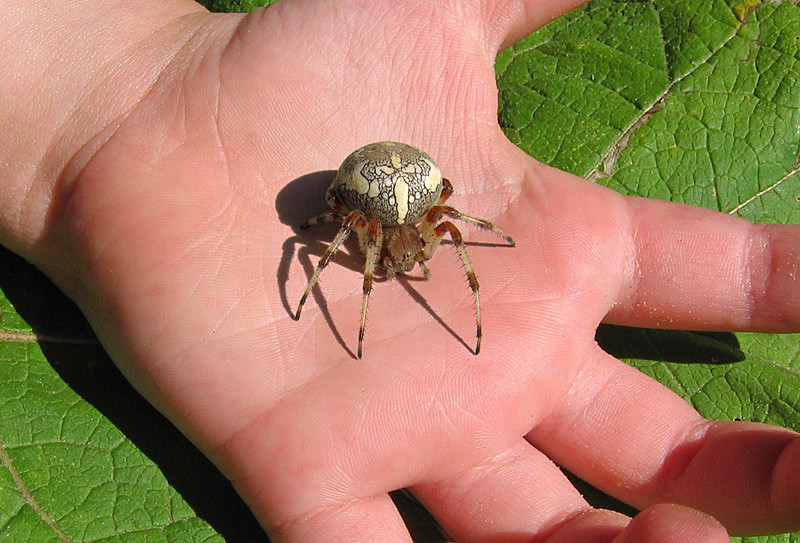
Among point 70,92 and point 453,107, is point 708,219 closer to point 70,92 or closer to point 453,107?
point 453,107

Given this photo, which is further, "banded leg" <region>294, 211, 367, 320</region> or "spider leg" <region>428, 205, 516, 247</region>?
"spider leg" <region>428, 205, 516, 247</region>

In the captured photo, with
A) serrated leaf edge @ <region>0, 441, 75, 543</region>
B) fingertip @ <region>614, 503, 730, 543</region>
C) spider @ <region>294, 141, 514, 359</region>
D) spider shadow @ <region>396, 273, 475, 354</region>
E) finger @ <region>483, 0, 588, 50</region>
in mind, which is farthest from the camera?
finger @ <region>483, 0, 588, 50</region>

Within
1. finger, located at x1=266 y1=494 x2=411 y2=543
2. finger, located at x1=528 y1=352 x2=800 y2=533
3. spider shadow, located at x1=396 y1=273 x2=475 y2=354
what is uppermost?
spider shadow, located at x1=396 y1=273 x2=475 y2=354

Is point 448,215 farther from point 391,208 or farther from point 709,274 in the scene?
point 709,274

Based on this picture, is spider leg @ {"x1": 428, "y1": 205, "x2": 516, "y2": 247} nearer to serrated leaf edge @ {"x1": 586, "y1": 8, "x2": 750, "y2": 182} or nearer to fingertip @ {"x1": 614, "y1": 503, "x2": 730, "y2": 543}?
serrated leaf edge @ {"x1": 586, "y1": 8, "x2": 750, "y2": 182}

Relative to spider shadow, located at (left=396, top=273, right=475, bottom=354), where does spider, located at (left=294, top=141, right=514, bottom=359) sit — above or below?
above

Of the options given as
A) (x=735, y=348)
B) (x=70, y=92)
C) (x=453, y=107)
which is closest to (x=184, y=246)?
(x=70, y=92)

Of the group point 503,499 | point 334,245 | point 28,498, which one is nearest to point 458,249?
point 334,245

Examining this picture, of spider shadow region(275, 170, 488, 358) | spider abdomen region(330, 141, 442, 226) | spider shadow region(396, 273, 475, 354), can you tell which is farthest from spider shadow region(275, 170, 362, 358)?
spider shadow region(396, 273, 475, 354)

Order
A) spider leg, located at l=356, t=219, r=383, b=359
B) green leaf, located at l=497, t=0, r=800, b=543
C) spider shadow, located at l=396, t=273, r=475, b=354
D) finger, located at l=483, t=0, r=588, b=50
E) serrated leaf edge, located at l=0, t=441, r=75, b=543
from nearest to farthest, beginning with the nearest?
serrated leaf edge, located at l=0, t=441, r=75, b=543
spider shadow, located at l=396, t=273, r=475, b=354
spider leg, located at l=356, t=219, r=383, b=359
finger, located at l=483, t=0, r=588, b=50
green leaf, located at l=497, t=0, r=800, b=543
